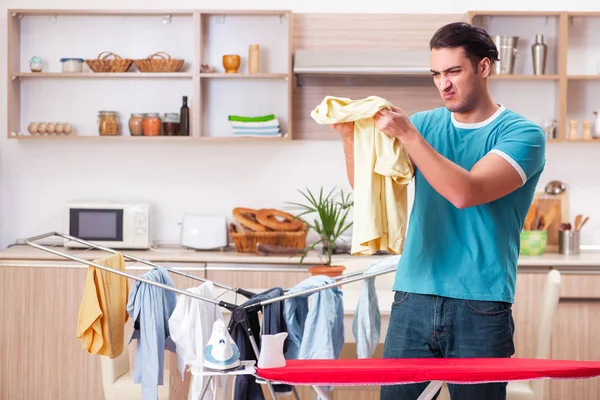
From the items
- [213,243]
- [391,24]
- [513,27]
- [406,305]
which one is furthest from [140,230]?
[406,305]

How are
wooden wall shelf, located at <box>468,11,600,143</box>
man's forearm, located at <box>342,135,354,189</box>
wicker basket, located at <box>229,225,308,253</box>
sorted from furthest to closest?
wooden wall shelf, located at <box>468,11,600,143</box>
wicker basket, located at <box>229,225,308,253</box>
man's forearm, located at <box>342,135,354,189</box>

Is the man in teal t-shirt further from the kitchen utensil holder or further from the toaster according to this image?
the kitchen utensil holder

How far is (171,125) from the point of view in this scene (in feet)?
16.2

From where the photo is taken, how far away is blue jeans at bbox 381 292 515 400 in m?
2.12

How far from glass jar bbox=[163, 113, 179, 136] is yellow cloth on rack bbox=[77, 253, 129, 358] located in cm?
197

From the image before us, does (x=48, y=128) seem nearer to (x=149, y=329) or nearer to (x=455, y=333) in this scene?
(x=149, y=329)

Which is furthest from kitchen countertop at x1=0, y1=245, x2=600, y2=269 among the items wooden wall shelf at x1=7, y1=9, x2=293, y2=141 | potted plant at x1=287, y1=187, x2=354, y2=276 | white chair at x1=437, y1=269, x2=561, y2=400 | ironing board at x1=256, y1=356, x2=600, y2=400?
ironing board at x1=256, y1=356, x2=600, y2=400

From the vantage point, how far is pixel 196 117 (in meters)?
4.89

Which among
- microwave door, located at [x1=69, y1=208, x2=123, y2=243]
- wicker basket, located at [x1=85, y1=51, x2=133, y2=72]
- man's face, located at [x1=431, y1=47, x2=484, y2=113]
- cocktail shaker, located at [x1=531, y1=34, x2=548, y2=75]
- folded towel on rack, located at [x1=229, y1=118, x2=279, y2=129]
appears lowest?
microwave door, located at [x1=69, y1=208, x2=123, y2=243]

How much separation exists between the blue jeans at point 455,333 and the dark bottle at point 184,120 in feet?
9.85

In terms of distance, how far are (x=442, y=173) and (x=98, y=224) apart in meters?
3.31

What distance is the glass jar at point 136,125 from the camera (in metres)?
4.93

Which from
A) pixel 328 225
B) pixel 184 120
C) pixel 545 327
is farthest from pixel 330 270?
pixel 184 120

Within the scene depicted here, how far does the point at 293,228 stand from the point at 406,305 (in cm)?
264
